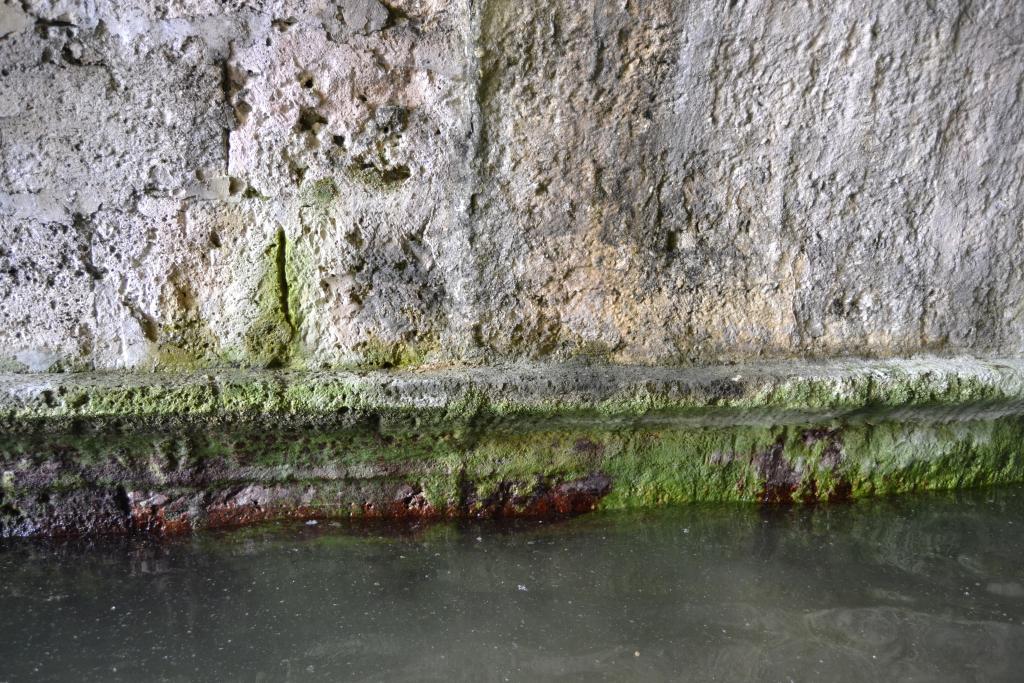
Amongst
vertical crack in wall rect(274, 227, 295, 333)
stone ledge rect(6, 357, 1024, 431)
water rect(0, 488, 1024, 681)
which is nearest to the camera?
water rect(0, 488, 1024, 681)

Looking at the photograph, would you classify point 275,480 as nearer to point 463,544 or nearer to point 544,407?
point 463,544

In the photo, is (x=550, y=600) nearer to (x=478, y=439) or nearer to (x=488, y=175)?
(x=478, y=439)

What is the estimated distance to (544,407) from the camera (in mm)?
1941

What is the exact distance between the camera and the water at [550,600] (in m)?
1.54

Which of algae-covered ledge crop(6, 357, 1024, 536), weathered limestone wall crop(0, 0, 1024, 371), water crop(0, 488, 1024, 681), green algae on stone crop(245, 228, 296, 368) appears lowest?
water crop(0, 488, 1024, 681)

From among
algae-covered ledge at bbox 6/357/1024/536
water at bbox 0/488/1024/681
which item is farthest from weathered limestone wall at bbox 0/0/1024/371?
water at bbox 0/488/1024/681

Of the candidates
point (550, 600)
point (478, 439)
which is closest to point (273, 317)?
point (478, 439)

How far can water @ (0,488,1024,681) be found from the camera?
5.06 feet

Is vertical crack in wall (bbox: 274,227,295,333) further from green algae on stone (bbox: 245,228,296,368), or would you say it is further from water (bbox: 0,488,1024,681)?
water (bbox: 0,488,1024,681)

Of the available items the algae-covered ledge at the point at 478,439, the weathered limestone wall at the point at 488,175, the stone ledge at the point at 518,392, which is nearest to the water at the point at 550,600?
the algae-covered ledge at the point at 478,439

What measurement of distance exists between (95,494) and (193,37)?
1142 mm

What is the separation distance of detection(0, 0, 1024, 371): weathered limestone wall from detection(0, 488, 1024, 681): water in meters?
0.47

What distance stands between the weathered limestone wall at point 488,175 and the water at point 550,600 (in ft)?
1.53

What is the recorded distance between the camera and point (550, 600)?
176 cm
